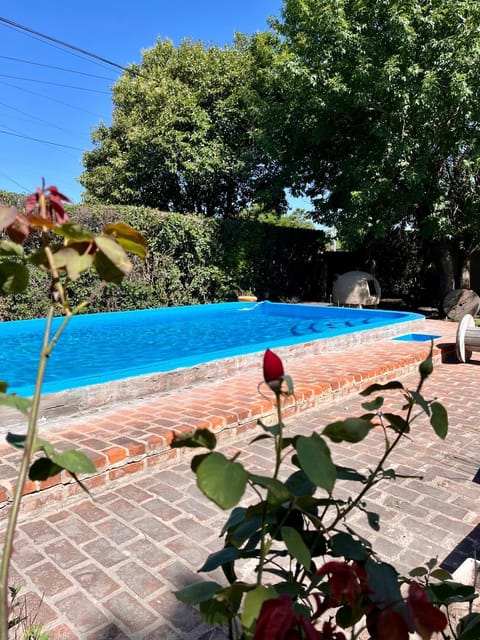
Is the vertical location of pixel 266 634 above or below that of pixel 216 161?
below

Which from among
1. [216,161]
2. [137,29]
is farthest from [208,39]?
[216,161]

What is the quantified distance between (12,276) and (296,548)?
68 centimetres

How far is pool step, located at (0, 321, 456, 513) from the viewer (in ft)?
9.08

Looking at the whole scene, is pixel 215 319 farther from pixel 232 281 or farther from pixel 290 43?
pixel 290 43

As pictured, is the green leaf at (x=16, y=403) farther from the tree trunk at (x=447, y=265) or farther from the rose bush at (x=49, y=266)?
the tree trunk at (x=447, y=265)

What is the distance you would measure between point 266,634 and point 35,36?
1438 cm

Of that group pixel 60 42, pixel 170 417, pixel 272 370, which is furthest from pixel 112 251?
pixel 60 42

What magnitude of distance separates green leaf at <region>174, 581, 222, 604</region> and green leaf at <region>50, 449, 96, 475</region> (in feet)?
0.97

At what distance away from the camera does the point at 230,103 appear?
1658 centimetres

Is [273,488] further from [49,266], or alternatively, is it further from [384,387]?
[49,266]

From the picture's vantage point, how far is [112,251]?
0.70m

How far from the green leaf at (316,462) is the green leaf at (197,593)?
1.04ft

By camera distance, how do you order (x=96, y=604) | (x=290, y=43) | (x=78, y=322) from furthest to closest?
1. (x=290, y=43)
2. (x=78, y=322)
3. (x=96, y=604)

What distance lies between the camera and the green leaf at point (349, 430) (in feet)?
2.49
